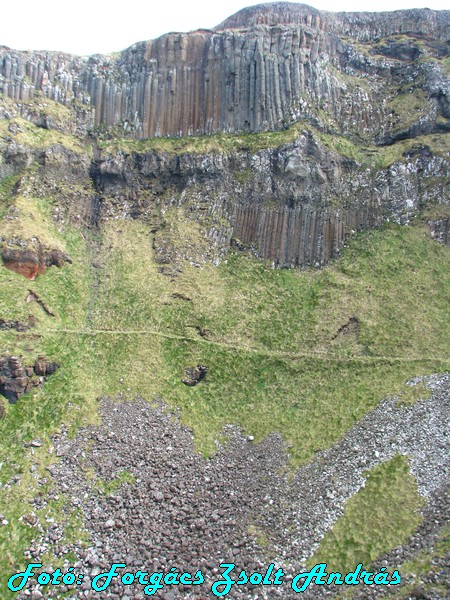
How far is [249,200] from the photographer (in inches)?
1646

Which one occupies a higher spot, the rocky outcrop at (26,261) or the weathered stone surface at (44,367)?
the rocky outcrop at (26,261)

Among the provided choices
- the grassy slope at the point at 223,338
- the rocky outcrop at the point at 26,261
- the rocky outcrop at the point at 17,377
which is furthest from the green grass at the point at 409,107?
the rocky outcrop at the point at 17,377

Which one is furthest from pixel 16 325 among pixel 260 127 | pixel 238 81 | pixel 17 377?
pixel 238 81

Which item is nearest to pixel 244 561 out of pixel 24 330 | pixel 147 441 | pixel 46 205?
pixel 147 441

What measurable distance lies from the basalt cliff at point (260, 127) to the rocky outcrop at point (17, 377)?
547 inches

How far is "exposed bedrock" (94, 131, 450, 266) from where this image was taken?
3981 cm

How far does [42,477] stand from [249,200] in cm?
2784

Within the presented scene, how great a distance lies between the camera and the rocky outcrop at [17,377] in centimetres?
2638

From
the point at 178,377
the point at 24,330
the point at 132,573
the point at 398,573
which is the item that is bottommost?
the point at 132,573

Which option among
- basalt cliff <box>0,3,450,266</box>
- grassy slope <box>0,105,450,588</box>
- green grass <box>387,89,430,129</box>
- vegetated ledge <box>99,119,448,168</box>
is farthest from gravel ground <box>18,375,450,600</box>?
green grass <box>387,89,430,129</box>

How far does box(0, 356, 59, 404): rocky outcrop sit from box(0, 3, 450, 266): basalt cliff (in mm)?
13902

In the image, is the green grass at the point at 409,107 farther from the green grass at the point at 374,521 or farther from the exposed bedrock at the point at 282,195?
the green grass at the point at 374,521

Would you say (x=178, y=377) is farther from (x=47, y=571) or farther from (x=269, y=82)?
(x=269, y=82)

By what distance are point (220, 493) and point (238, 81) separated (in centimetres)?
3943
